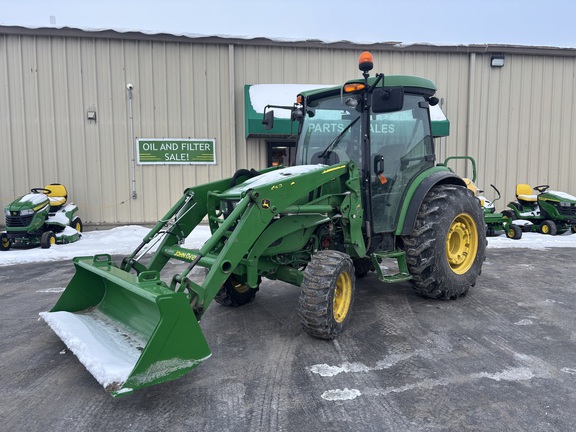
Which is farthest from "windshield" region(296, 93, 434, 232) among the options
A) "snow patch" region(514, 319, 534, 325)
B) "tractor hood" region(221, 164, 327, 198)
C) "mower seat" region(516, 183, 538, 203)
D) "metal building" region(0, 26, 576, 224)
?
"mower seat" region(516, 183, 538, 203)

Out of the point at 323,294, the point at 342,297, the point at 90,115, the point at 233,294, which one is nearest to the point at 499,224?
the point at 342,297

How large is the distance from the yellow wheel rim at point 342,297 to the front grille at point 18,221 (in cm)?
788

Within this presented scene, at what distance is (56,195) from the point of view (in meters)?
10.6

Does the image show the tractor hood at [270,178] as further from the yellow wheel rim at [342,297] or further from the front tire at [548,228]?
the front tire at [548,228]

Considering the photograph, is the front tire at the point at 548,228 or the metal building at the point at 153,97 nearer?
the front tire at the point at 548,228

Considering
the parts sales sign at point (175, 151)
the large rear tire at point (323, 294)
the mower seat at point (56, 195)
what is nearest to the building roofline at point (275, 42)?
the parts sales sign at point (175, 151)

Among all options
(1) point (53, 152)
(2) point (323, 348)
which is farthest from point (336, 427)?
(1) point (53, 152)

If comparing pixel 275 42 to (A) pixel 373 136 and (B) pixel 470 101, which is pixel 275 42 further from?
(A) pixel 373 136

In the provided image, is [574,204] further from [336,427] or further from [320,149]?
[336,427]

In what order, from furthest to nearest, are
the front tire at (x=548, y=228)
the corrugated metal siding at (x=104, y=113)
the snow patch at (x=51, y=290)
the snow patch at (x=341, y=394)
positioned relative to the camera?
the corrugated metal siding at (x=104, y=113)
the front tire at (x=548, y=228)
the snow patch at (x=51, y=290)
the snow patch at (x=341, y=394)

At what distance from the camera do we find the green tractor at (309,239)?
10.1 ft

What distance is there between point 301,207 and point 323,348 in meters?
1.28

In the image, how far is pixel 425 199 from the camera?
4953 mm

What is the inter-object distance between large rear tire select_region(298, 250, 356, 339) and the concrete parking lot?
169mm
